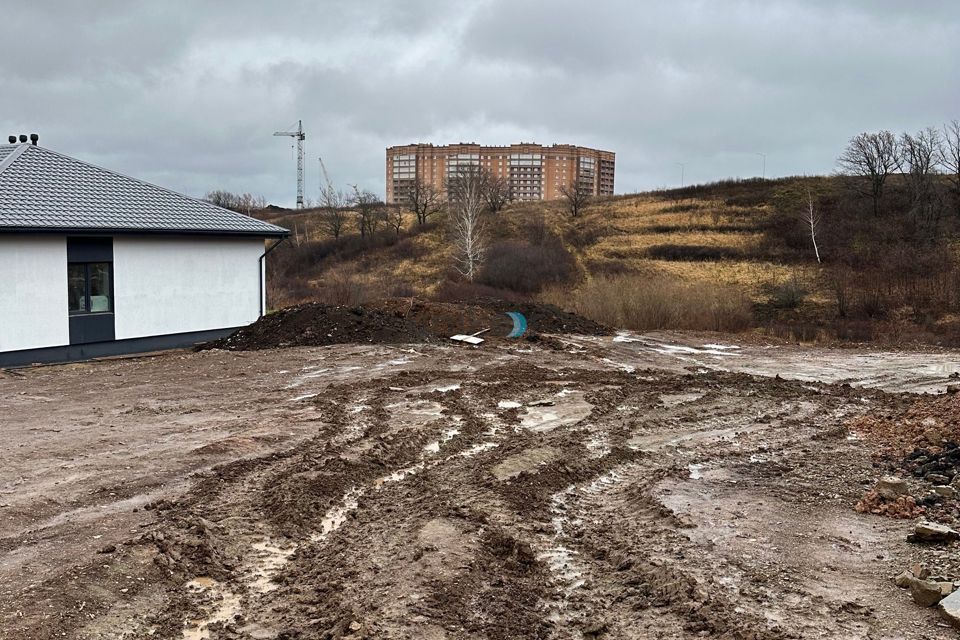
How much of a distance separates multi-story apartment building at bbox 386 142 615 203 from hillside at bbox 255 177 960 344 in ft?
112

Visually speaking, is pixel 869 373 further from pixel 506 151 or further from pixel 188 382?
pixel 506 151

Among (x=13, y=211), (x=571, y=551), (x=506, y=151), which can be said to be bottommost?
(x=571, y=551)

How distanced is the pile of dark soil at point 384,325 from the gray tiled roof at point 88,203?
2948 millimetres

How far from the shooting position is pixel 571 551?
6.42m

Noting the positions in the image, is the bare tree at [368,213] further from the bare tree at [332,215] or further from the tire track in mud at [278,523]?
the tire track in mud at [278,523]

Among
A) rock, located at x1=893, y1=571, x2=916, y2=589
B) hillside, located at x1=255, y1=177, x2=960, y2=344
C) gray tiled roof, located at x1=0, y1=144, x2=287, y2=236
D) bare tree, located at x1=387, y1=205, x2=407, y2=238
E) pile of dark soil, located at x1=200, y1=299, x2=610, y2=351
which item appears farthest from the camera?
bare tree, located at x1=387, y1=205, x2=407, y2=238

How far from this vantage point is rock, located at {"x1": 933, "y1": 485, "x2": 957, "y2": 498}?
7.46m

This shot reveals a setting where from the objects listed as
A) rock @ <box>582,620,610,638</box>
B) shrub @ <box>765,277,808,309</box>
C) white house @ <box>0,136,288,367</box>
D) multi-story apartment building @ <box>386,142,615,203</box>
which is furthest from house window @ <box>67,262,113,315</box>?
multi-story apartment building @ <box>386,142,615,203</box>

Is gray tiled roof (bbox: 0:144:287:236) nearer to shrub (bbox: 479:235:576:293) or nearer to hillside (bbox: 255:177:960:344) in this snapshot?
hillside (bbox: 255:177:960:344)

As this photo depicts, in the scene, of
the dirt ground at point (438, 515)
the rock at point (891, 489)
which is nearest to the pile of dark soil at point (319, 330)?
the dirt ground at point (438, 515)

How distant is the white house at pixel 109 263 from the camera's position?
1700cm

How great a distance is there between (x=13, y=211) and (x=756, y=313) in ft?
95.7

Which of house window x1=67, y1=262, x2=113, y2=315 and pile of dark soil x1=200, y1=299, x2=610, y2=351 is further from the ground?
house window x1=67, y1=262, x2=113, y2=315

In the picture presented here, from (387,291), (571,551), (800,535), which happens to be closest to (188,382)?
(571,551)
